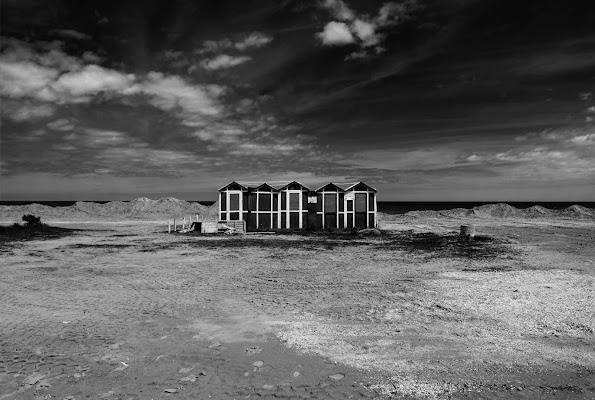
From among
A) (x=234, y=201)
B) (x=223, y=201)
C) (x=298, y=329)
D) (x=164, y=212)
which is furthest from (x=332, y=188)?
(x=164, y=212)

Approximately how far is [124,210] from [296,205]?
132 feet

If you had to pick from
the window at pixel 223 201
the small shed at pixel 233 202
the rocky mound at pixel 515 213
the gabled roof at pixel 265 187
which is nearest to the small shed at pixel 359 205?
the gabled roof at pixel 265 187

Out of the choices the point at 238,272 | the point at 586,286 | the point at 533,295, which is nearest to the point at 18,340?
the point at 238,272

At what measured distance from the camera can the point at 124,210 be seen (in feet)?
227

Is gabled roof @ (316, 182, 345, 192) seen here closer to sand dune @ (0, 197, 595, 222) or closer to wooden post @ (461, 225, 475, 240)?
wooden post @ (461, 225, 475, 240)

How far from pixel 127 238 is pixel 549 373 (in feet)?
96.0

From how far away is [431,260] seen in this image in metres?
20.8

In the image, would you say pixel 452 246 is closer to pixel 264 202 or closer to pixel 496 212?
pixel 264 202

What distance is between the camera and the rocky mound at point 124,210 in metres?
63.0

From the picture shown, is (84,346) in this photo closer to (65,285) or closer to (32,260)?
(65,285)

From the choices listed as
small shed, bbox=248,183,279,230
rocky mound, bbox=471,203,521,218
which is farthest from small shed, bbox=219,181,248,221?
rocky mound, bbox=471,203,521,218

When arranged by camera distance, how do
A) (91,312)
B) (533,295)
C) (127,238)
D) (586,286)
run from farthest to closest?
1. (127,238)
2. (586,286)
3. (533,295)
4. (91,312)

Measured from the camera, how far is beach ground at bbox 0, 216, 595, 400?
722 centimetres

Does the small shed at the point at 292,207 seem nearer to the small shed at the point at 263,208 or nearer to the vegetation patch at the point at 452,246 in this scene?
the small shed at the point at 263,208
